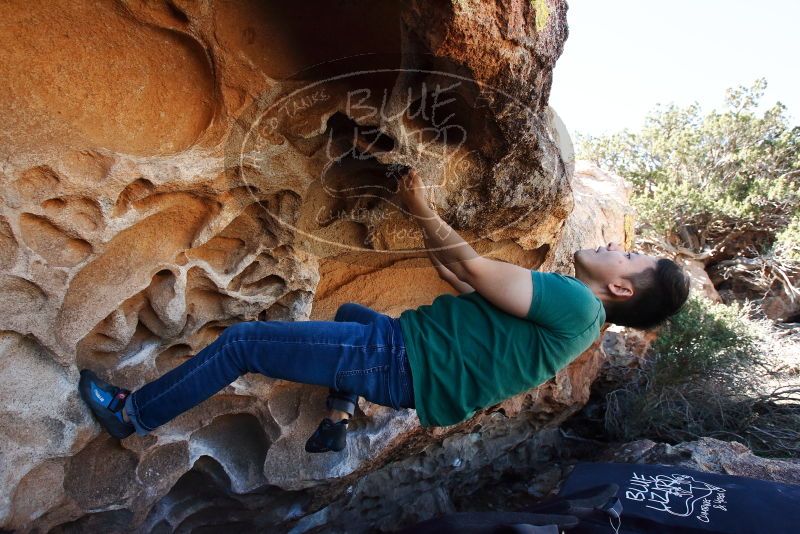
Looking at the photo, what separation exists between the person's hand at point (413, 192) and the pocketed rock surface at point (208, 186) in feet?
0.54

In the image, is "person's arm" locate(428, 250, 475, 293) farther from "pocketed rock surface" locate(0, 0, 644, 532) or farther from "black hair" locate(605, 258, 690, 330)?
"black hair" locate(605, 258, 690, 330)

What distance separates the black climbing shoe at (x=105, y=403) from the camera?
1.97 m

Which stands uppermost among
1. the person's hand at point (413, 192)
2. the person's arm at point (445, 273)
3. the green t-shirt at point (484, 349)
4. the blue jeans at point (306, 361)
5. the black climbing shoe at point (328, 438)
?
the person's hand at point (413, 192)

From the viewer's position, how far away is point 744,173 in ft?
33.0

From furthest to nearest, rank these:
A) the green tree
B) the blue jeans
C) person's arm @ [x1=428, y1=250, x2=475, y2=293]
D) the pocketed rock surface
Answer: the green tree < person's arm @ [x1=428, y1=250, x2=475, y2=293] < the blue jeans < the pocketed rock surface

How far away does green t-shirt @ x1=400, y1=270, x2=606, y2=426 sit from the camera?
6.05ft

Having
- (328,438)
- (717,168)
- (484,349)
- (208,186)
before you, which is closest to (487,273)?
(484,349)

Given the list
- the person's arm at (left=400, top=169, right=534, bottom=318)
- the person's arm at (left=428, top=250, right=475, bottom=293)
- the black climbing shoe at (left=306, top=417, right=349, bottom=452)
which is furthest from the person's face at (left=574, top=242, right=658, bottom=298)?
the black climbing shoe at (left=306, top=417, right=349, bottom=452)

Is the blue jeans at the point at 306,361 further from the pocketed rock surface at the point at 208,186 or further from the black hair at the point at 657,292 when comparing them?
the black hair at the point at 657,292

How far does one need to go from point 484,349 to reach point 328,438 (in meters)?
0.70

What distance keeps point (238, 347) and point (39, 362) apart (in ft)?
2.22

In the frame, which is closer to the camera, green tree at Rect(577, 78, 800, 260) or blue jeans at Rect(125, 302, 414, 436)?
blue jeans at Rect(125, 302, 414, 436)

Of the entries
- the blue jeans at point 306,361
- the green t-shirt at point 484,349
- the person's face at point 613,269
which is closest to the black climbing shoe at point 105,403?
the blue jeans at point 306,361

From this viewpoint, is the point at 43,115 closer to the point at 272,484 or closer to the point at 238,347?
the point at 238,347
